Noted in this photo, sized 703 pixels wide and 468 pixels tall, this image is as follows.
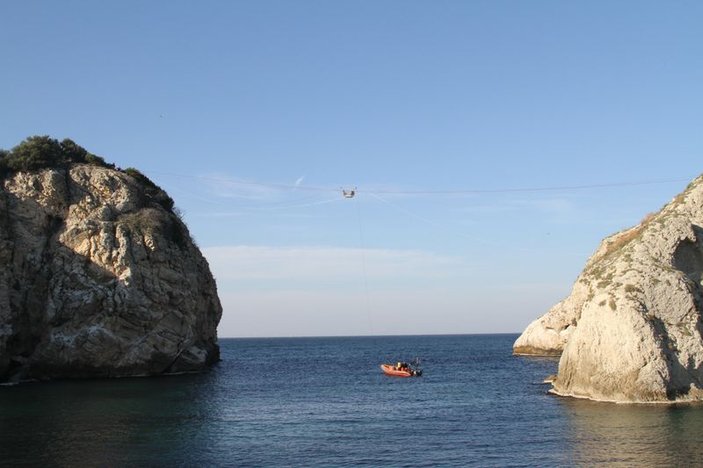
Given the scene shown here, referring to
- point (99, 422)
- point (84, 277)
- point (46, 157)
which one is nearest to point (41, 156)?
point (46, 157)

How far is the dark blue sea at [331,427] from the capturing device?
3033 centimetres

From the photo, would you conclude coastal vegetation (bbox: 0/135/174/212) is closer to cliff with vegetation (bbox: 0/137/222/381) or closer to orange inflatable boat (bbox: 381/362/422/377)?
Result: cliff with vegetation (bbox: 0/137/222/381)

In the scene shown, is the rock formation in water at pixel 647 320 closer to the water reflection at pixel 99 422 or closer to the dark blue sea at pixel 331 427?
the dark blue sea at pixel 331 427

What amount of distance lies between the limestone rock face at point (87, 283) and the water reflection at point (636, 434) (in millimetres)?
45323

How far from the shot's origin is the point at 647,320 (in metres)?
44.5

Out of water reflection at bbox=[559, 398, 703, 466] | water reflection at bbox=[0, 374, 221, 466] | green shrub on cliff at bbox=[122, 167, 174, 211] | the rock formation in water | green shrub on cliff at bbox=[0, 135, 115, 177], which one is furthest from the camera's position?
green shrub on cliff at bbox=[122, 167, 174, 211]

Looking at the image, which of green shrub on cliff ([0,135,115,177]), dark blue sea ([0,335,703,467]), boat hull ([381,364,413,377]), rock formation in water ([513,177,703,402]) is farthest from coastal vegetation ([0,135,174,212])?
rock formation in water ([513,177,703,402])

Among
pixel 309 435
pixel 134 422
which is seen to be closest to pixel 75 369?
pixel 134 422

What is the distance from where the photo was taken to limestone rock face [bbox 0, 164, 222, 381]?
6612 cm

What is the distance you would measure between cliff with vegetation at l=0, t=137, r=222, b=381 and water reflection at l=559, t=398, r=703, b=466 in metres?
45.3

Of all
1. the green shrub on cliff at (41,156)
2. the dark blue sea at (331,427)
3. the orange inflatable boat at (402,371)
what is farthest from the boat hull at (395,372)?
the green shrub on cliff at (41,156)

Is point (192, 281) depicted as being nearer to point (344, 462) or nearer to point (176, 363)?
point (176, 363)

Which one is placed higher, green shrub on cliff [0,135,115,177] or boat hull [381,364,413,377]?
green shrub on cliff [0,135,115,177]

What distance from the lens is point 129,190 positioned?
77812mm
